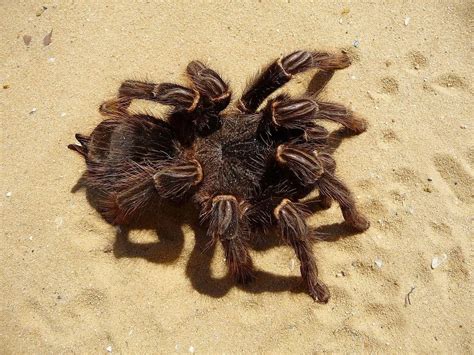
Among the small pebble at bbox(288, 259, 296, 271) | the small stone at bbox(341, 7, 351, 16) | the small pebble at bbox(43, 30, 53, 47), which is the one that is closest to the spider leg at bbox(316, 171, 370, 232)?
the small pebble at bbox(288, 259, 296, 271)

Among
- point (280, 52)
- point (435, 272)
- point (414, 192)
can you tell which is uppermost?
point (280, 52)

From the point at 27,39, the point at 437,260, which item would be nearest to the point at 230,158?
the point at 437,260

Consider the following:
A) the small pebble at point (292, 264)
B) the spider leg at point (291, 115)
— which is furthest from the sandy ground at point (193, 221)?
the spider leg at point (291, 115)

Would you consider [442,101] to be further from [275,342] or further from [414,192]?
[275,342]

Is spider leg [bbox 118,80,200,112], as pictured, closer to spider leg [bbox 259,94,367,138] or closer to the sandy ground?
spider leg [bbox 259,94,367,138]

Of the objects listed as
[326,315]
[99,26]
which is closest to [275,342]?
[326,315]

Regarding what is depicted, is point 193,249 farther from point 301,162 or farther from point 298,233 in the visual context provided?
point 301,162

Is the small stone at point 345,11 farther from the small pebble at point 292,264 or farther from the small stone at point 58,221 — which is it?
the small stone at point 58,221
